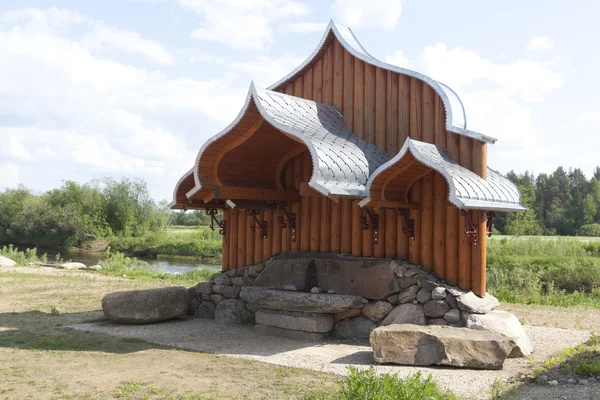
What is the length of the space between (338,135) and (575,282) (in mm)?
12061

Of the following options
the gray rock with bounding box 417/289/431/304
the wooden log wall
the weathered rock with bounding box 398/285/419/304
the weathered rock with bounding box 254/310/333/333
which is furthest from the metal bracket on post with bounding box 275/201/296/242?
the gray rock with bounding box 417/289/431/304

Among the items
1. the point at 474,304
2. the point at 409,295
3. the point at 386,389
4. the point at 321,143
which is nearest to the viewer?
the point at 386,389

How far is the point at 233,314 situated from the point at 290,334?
1.61 metres

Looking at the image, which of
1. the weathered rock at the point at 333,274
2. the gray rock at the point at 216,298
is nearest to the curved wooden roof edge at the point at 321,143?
the weathered rock at the point at 333,274

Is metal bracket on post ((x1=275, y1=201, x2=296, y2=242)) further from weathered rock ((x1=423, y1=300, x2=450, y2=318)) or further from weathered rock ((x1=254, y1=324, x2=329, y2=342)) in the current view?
weathered rock ((x1=423, y1=300, x2=450, y2=318))

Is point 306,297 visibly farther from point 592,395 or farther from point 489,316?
point 592,395

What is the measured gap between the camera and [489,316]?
25.5 feet

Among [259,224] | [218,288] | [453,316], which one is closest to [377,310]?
[453,316]

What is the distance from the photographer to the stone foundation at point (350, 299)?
8109 millimetres

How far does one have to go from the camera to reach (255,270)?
10570 millimetres

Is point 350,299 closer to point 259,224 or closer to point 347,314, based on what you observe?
point 347,314

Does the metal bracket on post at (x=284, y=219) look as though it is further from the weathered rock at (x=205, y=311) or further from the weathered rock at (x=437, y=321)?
the weathered rock at (x=437, y=321)

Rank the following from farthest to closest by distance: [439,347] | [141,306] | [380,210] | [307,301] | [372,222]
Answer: [141,306] < [380,210] < [372,222] < [307,301] < [439,347]

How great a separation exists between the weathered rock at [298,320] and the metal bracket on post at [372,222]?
4.80ft
